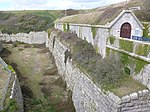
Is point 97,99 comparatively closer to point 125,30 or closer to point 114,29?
point 114,29

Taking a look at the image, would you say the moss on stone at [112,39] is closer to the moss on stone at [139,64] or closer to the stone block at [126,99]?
the moss on stone at [139,64]

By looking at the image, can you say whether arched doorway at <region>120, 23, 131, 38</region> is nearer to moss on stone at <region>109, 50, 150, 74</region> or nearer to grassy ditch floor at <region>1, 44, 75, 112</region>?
moss on stone at <region>109, 50, 150, 74</region>

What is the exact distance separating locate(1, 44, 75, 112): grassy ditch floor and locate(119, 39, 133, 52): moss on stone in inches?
241

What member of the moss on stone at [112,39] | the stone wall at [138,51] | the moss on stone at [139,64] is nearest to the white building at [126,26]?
the moss on stone at [112,39]

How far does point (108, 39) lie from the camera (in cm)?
1708

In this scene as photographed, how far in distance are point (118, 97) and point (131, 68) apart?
11.0 feet

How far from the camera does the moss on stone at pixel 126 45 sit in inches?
531

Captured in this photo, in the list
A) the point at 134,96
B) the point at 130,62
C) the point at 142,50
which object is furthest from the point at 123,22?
the point at 134,96

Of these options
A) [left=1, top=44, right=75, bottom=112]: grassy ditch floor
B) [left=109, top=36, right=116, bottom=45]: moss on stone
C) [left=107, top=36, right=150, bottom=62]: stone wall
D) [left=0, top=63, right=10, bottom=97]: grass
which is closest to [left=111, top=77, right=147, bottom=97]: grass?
[left=107, top=36, right=150, bottom=62]: stone wall

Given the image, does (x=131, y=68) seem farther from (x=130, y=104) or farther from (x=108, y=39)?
(x=108, y=39)

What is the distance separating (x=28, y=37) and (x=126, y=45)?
41.2m

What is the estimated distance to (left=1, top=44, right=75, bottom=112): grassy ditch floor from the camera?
682 inches

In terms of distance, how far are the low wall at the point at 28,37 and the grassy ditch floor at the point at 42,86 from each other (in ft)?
57.0

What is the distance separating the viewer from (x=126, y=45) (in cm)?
1397
